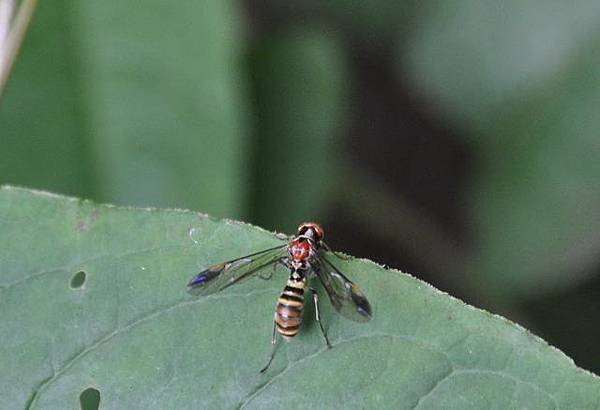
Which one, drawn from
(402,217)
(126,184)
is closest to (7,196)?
(126,184)

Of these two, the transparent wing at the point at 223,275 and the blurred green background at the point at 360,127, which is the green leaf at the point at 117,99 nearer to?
the blurred green background at the point at 360,127

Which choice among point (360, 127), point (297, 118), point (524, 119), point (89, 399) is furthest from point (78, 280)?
point (360, 127)

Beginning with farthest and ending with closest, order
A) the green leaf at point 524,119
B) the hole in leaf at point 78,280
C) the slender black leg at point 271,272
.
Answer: the green leaf at point 524,119 → the slender black leg at point 271,272 → the hole in leaf at point 78,280

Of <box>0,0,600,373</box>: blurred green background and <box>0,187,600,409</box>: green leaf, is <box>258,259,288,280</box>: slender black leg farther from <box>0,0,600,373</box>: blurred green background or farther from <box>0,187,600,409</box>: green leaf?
<box>0,0,600,373</box>: blurred green background

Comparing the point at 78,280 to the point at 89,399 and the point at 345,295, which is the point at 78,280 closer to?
the point at 89,399

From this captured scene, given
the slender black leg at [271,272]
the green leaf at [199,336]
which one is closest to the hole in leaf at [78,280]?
the green leaf at [199,336]

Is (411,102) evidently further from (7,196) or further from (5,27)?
(7,196)
